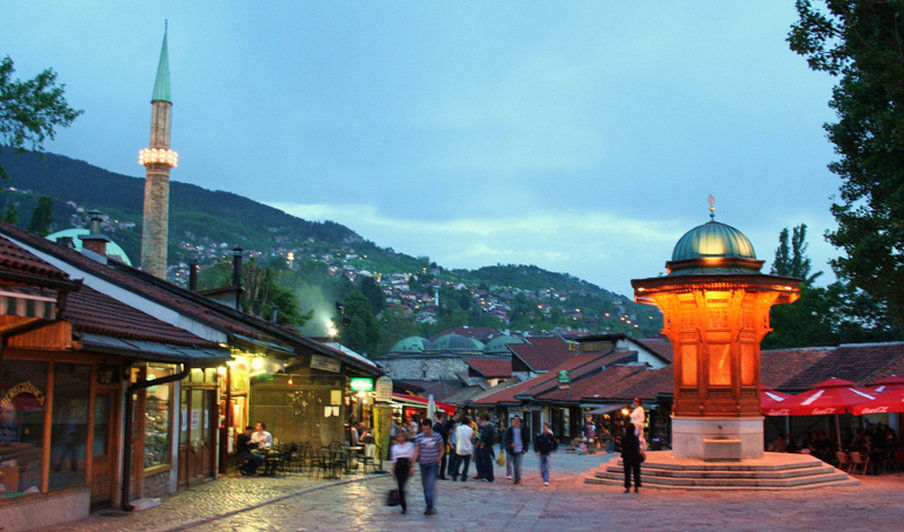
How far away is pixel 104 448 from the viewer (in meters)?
12.8

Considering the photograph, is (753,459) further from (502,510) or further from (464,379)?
(464,379)

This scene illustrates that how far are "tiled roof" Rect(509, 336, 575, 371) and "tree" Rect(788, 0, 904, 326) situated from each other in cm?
4920

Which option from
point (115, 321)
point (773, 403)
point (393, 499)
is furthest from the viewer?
point (773, 403)

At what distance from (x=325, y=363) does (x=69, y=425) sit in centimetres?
960

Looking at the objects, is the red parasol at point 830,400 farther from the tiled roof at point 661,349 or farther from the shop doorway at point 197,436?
the tiled roof at point 661,349

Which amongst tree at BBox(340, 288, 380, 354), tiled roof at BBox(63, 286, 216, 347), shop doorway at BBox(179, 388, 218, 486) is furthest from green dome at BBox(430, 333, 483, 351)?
tiled roof at BBox(63, 286, 216, 347)

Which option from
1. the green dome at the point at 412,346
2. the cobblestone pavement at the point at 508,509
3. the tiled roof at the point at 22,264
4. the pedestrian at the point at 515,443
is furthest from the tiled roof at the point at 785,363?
the green dome at the point at 412,346

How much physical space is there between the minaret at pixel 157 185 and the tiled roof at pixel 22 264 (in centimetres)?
4309

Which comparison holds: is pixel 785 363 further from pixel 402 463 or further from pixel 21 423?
pixel 21 423

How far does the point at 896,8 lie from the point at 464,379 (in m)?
63.8

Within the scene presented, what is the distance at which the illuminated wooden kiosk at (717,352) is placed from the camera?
63.0 ft

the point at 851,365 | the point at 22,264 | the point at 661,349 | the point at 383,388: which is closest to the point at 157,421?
the point at 22,264

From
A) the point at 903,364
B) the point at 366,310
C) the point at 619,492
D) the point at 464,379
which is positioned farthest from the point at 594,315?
the point at 619,492

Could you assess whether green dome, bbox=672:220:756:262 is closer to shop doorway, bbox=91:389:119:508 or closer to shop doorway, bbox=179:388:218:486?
shop doorway, bbox=179:388:218:486
